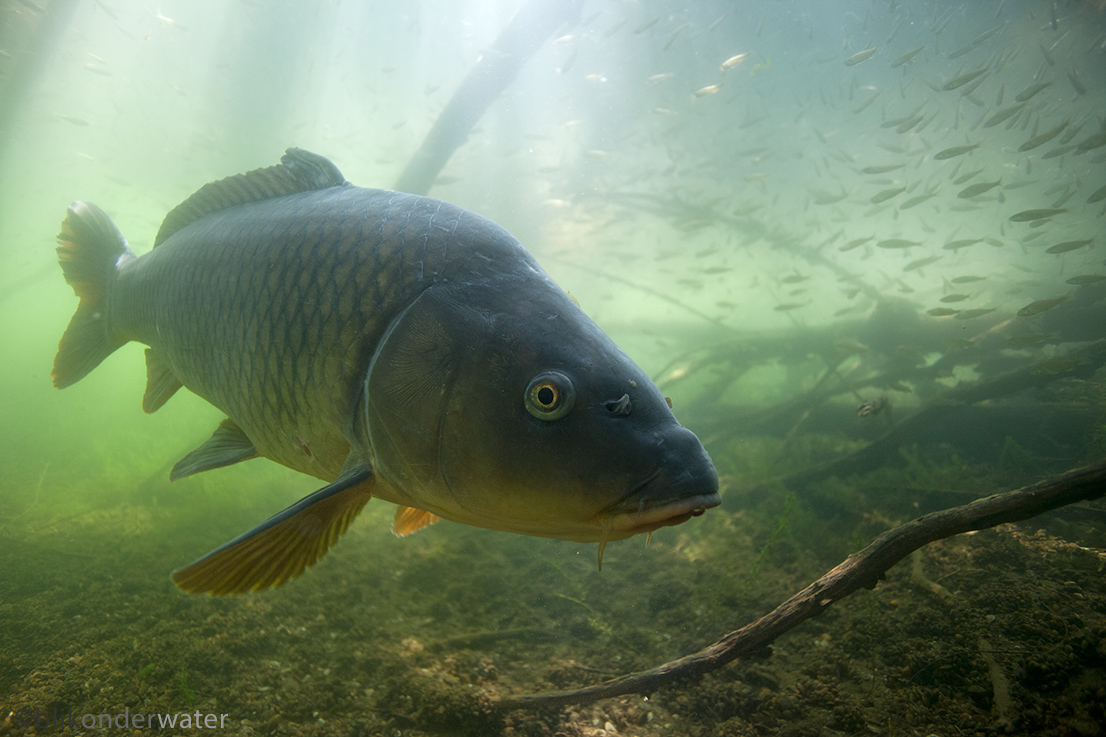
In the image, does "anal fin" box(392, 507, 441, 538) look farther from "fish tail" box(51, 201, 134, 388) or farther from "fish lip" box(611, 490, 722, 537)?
"fish tail" box(51, 201, 134, 388)

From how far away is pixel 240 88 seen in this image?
16297 millimetres

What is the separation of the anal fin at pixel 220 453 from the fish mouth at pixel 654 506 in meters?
1.87

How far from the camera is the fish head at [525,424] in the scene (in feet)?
3.97

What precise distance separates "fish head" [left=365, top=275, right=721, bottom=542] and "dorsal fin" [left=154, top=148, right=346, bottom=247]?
1596 millimetres

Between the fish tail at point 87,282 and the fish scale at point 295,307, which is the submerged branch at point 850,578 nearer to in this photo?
the fish scale at point 295,307

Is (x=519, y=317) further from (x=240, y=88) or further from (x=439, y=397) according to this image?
(x=240, y=88)

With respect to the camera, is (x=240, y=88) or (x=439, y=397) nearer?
(x=439, y=397)

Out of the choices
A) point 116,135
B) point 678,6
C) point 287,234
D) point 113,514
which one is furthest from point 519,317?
point 116,135

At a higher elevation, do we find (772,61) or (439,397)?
(772,61)

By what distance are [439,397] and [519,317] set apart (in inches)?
14.2

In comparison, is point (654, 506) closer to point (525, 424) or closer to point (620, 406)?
point (620, 406)

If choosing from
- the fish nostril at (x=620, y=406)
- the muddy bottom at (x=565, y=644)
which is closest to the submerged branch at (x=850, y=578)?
the muddy bottom at (x=565, y=644)

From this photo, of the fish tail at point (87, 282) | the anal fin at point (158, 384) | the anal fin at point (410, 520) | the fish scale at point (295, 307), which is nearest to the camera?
the fish scale at point (295, 307)

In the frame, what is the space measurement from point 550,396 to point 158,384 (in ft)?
10.6
